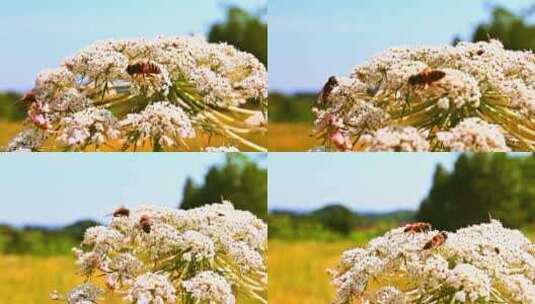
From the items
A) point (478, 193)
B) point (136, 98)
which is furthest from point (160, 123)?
point (478, 193)

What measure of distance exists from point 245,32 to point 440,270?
78cm

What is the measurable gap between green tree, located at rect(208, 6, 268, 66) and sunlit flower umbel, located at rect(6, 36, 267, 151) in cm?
11

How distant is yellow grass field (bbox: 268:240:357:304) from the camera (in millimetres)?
2429

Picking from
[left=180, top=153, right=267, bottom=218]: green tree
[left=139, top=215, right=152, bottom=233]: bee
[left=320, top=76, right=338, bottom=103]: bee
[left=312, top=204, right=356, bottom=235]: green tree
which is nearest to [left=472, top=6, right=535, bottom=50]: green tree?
[left=320, top=76, right=338, bottom=103]: bee

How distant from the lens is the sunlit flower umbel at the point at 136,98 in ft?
6.88

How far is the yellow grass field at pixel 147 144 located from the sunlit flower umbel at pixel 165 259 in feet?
0.49

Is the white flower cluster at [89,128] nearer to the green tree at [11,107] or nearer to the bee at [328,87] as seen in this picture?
the green tree at [11,107]

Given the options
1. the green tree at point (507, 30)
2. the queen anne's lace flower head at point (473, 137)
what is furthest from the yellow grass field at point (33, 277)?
the green tree at point (507, 30)

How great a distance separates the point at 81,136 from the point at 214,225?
343 mm

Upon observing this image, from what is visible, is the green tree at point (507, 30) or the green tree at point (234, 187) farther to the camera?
the green tree at point (507, 30)

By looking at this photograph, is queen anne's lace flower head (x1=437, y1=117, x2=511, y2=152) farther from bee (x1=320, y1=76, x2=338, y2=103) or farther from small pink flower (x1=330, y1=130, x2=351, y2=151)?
bee (x1=320, y1=76, x2=338, y2=103)

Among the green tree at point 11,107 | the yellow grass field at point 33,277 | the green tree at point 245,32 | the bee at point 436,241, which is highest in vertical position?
the green tree at point 245,32

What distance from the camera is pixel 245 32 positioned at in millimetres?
2387

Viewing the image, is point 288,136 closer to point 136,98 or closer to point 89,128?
point 136,98
